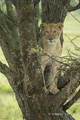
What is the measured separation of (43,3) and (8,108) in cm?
483

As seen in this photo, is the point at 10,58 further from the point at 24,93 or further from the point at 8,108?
the point at 8,108

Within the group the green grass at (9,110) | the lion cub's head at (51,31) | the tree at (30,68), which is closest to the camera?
the tree at (30,68)

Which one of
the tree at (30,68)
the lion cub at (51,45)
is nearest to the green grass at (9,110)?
the tree at (30,68)

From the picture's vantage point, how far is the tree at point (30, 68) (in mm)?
4109

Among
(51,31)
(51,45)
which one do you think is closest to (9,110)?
(51,45)

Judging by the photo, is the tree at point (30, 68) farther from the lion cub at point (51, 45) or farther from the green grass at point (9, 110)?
the green grass at point (9, 110)

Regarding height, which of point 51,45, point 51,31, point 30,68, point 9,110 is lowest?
point 9,110

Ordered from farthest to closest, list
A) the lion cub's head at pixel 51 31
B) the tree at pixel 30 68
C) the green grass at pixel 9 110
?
the green grass at pixel 9 110 → the lion cub's head at pixel 51 31 → the tree at pixel 30 68

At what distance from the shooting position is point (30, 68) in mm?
4316

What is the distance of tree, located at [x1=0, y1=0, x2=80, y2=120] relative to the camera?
13.5ft

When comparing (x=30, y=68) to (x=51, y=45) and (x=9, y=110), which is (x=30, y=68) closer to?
(x=51, y=45)

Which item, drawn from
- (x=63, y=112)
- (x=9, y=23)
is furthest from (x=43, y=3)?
(x=63, y=112)

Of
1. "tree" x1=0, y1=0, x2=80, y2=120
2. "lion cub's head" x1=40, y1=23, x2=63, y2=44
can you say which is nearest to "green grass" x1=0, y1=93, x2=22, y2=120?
"tree" x1=0, y1=0, x2=80, y2=120

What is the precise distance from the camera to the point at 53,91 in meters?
5.15
